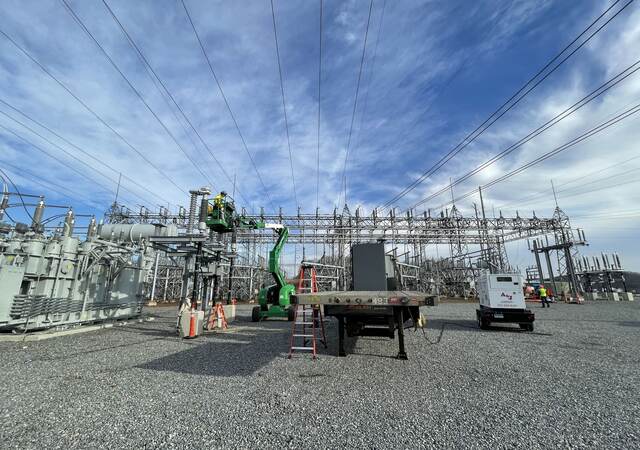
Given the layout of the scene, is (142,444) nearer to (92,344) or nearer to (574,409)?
(574,409)

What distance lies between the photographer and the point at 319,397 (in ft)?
14.5

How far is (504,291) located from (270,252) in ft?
34.8

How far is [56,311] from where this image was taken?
1070 centimetres

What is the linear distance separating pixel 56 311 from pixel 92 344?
397cm

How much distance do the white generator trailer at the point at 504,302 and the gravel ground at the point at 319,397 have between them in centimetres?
329

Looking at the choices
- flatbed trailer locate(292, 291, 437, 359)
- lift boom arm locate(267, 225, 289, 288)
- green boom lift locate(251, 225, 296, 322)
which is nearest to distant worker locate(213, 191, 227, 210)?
lift boom arm locate(267, 225, 289, 288)

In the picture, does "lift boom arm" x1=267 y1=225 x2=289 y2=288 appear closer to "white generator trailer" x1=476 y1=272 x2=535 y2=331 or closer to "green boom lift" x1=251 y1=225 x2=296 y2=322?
"green boom lift" x1=251 y1=225 x2=296 y2=322

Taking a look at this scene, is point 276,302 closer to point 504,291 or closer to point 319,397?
point 319,397

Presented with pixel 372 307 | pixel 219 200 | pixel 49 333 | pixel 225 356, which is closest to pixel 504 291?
pixel 372 307

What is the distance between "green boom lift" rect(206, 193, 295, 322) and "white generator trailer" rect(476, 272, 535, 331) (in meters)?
8.89

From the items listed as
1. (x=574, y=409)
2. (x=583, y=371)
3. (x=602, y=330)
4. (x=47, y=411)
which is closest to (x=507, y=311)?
(x=602, y=330)

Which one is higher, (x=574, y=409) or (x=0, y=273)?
(x=0, y=273)

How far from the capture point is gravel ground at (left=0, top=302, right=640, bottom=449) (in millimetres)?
3230

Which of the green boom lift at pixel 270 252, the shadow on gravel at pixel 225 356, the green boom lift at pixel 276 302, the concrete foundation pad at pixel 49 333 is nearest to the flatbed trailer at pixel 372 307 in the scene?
the shadow on gravel at pixel 225 356
